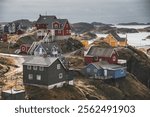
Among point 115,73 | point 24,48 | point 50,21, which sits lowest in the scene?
point 115,73

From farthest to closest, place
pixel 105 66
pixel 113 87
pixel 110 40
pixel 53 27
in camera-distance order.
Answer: pixel 110 40 < pixel 53 27 < pixel 105 66 < pixel 113 87

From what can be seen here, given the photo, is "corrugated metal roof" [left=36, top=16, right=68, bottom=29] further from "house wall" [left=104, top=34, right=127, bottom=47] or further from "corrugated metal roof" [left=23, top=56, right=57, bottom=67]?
"corrugated metal roof" [left=23, top=56, right=57, bottom=67]

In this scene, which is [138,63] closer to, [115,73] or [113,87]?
[115,73]

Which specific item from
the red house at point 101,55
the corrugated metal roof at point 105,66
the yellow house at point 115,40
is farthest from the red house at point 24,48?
the yellow house at point 115,40

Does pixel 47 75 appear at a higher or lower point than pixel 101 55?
higher

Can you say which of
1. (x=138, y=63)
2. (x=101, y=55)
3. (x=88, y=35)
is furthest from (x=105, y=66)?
(x=88, y=35)

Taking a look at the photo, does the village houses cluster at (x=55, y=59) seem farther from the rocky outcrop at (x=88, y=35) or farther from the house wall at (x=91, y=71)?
the rocky outcrop at (x=88, y=35)
